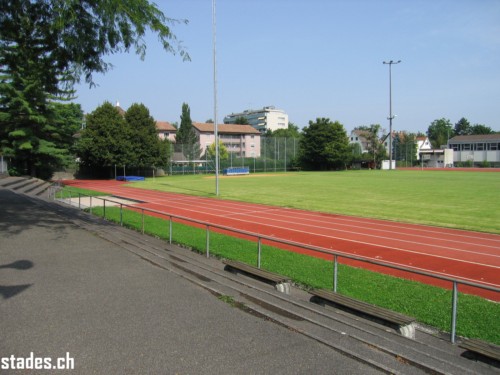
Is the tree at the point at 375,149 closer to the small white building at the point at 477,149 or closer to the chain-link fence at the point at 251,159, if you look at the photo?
the chain-link fence at the point at 251,159

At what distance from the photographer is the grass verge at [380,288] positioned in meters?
5.70

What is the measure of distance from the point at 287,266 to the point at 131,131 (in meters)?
50.3

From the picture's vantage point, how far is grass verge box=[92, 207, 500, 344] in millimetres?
5703

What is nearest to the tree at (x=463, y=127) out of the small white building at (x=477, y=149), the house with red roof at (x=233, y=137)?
the small white building at (x=477, y=149)

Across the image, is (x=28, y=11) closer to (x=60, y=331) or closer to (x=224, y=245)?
(x=224, y=245)

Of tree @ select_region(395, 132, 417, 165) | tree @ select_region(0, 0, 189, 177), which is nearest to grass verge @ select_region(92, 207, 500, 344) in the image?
tree @ select_region(0, 0, 189, 177)

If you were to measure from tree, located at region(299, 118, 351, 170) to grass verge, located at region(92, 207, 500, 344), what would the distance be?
206 feet

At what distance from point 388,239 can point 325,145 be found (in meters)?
60.6

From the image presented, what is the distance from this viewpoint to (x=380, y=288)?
723 cm

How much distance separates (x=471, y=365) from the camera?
4223 mm

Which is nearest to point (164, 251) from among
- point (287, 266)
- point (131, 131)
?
point (287, 266)

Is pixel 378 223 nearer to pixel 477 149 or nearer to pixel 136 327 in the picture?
pixel 136 327

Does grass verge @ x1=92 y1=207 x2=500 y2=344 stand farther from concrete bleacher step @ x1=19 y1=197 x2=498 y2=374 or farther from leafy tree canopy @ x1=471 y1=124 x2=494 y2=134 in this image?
leafy tree canopy @ x1=471 y1=124 x2=494 y2=134

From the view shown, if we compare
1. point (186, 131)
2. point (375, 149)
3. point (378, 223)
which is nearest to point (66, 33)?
point (378, 223)
